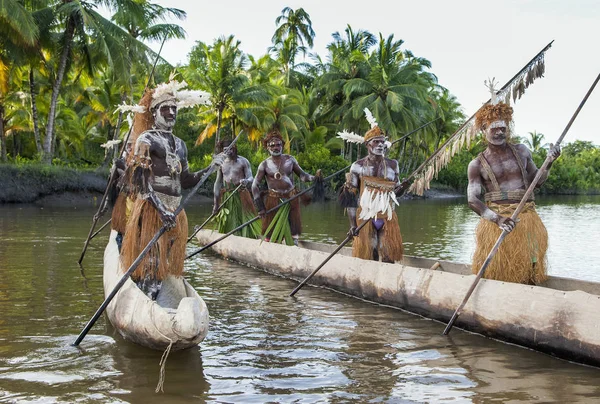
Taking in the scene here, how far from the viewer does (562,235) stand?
1684cm

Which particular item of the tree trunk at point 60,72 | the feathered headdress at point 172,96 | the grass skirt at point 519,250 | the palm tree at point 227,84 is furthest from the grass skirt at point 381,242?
the palm tree at point 227,84

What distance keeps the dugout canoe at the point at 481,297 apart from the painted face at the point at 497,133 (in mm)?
1205

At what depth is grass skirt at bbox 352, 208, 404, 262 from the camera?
7938mm

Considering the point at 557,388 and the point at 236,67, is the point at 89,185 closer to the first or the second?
the point at 236,67

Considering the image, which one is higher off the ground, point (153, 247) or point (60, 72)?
point (60, 72)

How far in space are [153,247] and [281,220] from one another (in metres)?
4.19

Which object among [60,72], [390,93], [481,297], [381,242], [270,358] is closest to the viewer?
[270,358]

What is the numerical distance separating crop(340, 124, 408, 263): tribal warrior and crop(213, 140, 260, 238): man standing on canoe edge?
321 centimetres

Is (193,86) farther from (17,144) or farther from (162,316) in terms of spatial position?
(162,316)

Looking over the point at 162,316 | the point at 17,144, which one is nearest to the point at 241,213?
the point at 162,316

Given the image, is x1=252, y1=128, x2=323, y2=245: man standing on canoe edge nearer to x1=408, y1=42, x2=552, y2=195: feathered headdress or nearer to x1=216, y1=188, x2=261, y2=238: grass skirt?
x1=216, y1=188, x2=261, y2=238: grass skirt

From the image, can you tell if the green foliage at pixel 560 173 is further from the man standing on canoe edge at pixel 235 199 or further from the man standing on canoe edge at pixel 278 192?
the man standing on canoe edge at pixel 278 192

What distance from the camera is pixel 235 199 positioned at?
11289 mm

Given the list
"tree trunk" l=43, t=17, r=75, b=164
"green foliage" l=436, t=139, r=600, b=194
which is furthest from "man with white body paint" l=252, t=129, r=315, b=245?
"green foliage" l=436, t=139, r=600, b=194
